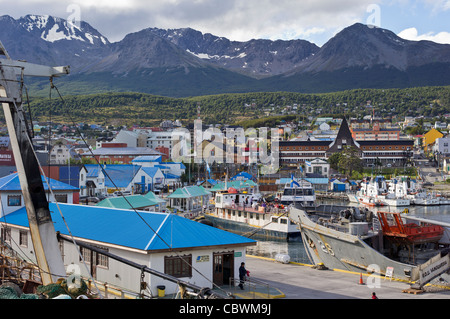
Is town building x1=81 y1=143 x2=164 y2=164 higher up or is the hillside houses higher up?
town building x1=81 y1=143 x2=164 y2=164

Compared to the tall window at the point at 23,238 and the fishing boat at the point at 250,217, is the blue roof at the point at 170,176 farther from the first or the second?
the tall window at the point at 23,238

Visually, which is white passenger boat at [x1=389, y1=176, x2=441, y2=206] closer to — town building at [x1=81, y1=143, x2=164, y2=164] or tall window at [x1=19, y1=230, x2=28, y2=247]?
town building at [x1=81, y1=143, x2=164, y2=164]

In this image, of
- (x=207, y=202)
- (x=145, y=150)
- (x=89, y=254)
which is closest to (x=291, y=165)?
(x=145, y=150)

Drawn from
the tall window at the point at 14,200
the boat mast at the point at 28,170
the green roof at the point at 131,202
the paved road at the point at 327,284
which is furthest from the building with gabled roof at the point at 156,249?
the green roof at the point at 131,202

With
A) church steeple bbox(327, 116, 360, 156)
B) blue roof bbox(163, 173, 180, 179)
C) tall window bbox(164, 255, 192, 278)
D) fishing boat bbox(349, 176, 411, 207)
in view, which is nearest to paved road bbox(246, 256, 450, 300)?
tall window bbox(164, 255, 192, 278)

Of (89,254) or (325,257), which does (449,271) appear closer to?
(325,257)

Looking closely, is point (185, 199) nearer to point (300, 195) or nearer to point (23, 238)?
point (300, 195)

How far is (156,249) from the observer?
46.4 ft

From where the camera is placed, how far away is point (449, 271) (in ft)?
58.5

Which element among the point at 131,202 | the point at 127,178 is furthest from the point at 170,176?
the point at 131,202

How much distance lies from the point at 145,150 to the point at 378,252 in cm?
8172

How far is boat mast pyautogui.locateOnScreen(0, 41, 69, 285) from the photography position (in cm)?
1068

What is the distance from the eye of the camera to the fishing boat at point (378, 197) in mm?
67312

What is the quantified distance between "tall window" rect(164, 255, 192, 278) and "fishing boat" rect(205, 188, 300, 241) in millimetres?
22970
